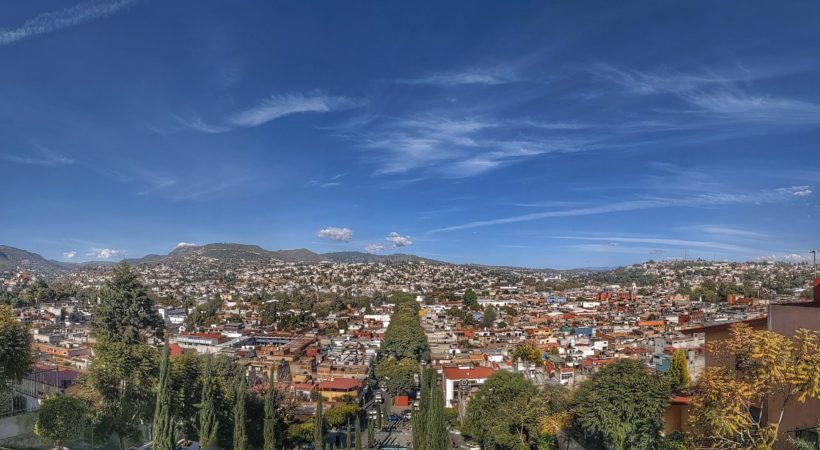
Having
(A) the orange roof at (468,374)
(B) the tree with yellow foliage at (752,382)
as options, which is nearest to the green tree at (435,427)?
(B) the tree with yellow foliage at (752,382)

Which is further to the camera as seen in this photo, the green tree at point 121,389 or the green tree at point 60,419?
the green tree at point 121,389

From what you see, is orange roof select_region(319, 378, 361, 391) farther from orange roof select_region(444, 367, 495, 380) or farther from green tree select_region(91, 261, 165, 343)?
green tree select_region(91, 261, 165, 343)

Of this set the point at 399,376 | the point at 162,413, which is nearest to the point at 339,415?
the point at 399,376

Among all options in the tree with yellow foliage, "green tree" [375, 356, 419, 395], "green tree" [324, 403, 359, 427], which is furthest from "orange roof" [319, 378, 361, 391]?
the tree with yellow foliage

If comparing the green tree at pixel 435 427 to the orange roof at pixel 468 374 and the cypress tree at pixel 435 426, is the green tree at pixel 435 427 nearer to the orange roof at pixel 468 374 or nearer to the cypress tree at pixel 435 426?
the cypress tree at pixel 435 426

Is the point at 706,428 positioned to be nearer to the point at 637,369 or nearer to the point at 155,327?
the point at 637,369

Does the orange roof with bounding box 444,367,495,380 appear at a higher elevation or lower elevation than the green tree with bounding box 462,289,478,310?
lower
